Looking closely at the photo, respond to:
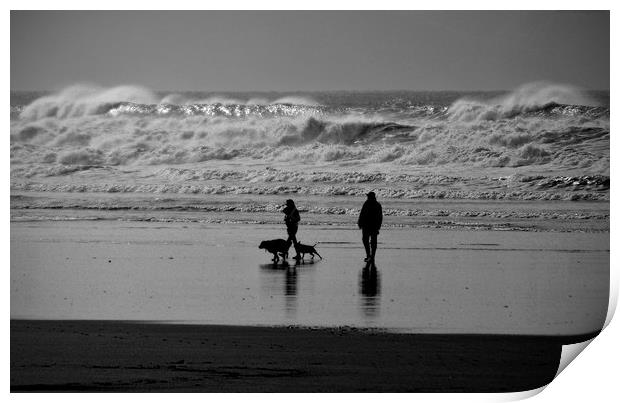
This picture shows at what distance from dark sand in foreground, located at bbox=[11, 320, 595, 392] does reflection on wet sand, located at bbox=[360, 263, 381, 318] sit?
2.32 ft

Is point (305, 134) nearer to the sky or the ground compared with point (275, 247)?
nearer to the sky

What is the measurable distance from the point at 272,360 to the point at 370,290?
242cm

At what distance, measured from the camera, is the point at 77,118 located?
34.8 feet

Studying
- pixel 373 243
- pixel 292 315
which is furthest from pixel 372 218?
pixel 292 315

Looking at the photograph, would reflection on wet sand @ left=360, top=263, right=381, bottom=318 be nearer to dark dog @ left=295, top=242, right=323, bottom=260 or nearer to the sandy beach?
the sandy beach

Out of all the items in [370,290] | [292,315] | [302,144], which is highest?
[302,144]

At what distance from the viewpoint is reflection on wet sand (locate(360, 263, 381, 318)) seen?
8961 millimetres

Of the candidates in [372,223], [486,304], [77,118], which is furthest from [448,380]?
[77,118]

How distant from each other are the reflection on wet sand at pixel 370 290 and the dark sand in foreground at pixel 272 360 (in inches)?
27.8

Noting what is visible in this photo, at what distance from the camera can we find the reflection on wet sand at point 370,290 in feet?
29.4

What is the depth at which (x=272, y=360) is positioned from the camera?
7.65 meters

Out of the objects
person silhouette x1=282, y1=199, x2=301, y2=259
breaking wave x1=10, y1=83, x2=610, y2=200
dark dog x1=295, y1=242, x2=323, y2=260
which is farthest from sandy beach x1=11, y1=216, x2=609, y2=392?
breaking wave x1=10, y1=83, x2=610, y2=200

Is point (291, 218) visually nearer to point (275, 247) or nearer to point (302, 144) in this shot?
point (275, 247)

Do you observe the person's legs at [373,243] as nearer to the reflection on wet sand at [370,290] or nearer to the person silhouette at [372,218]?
the person silhouette at [372,218]
